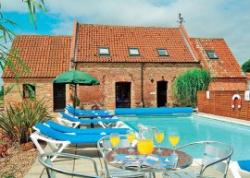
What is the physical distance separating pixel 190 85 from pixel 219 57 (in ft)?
16.6

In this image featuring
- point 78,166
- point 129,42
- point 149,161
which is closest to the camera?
point 149,161

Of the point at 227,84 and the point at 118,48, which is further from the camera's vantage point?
the point at 227,84

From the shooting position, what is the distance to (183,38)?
23.2 metres

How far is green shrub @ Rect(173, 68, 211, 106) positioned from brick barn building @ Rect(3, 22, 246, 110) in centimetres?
169

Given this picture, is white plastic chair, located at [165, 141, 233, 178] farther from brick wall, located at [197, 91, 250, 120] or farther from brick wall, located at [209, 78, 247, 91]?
brick wall, located at [209, 78, 247, 91]

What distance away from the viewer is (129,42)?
72.0ft

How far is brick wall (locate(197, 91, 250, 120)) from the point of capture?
45.2ft

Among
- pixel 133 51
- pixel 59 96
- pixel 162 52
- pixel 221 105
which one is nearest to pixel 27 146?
pixel 221 105

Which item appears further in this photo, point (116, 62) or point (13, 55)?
point (116, 62)

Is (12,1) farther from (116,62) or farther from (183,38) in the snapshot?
(183,38)

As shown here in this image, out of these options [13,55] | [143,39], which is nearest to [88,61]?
[143,39]

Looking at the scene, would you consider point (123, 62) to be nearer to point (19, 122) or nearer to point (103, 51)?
point (103, 51)

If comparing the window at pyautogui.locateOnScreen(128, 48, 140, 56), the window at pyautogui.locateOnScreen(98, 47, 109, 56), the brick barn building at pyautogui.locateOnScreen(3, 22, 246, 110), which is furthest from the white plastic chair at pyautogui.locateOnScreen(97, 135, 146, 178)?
the window at pyautogui.locateOnScreen(128, 48, 140, 56)

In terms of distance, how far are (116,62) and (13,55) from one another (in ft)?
60.5
